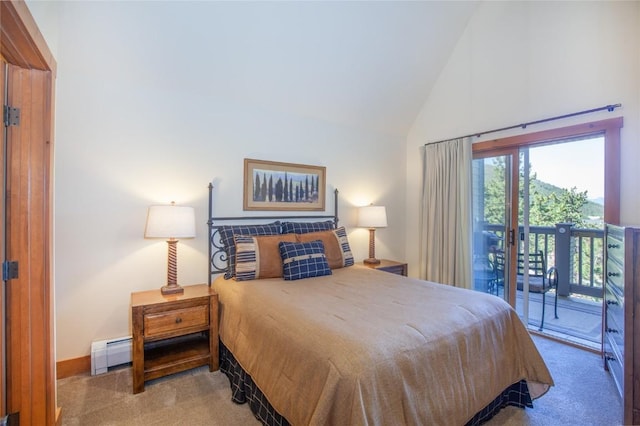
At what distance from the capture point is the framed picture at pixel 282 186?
3234 millimetres

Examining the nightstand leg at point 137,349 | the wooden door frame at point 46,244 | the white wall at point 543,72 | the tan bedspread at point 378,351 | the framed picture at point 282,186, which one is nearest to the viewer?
the tan bedspread at point 378,351

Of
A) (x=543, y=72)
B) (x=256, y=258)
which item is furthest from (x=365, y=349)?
(x=543, y=72)

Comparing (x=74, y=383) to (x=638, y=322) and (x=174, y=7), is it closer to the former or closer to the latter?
(x=174, y=7)

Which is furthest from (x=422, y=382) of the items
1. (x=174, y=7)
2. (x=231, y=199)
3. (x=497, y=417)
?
(x=174, y=7)

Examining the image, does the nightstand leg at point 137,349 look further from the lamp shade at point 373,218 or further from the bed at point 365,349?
the lamp shade at point 373,218

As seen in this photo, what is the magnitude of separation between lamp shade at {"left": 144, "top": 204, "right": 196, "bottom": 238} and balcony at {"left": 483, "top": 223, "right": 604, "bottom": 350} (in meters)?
3.35

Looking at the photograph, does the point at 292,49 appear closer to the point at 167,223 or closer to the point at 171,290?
the point at 167,223

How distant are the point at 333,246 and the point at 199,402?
1.73 metres

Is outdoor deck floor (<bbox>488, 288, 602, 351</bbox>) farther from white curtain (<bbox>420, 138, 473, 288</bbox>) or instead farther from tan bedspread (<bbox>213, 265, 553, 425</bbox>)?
tan bedspread (<bbox>213, 265, 553, 425</bbox>)

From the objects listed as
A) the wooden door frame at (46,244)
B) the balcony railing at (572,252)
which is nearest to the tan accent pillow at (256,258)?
the wooden door frame at (46,244)

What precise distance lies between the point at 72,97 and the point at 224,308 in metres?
2.07

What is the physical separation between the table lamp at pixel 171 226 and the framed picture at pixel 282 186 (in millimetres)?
798

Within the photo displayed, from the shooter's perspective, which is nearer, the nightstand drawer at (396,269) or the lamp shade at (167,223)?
the lamp shade at (167,223)

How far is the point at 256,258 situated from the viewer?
2656 millimetres
